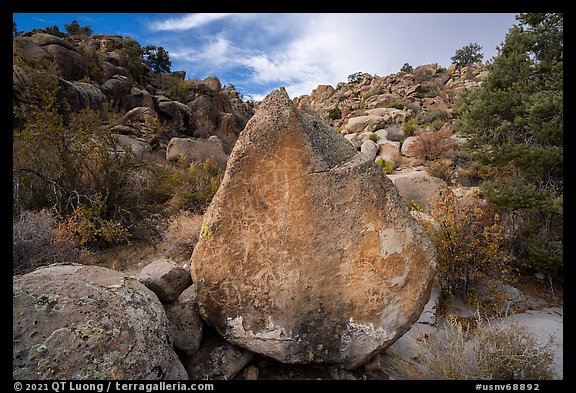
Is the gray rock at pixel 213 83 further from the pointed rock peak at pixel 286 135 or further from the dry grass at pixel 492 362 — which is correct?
the dry grass at pixel 492 362

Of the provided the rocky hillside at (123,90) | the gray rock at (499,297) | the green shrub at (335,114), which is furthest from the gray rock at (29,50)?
the green shrub at (335,114)

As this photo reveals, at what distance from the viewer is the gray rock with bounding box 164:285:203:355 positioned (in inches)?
99.5

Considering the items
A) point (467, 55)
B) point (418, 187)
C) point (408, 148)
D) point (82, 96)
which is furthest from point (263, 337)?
point (467, 55)

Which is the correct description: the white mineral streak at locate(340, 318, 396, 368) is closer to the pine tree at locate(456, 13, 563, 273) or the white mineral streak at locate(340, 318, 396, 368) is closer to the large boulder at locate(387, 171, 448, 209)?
the pine tree at locate(456, 13, 563, 273)

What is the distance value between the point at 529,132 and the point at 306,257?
6.37 m

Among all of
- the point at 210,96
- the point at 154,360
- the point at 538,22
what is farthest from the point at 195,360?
the point at 210,96

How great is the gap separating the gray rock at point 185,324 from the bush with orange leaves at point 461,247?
4497mm

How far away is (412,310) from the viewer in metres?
2.51

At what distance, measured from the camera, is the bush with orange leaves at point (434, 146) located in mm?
12480

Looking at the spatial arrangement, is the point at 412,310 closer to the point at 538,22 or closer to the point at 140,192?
the point at 140,192

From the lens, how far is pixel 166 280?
2.67 m

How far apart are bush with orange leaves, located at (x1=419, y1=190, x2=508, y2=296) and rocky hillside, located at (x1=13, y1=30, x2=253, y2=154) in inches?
386

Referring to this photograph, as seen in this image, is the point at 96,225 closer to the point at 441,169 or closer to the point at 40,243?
the point at 40,243
